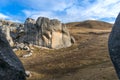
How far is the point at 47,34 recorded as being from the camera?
6962 centimetres

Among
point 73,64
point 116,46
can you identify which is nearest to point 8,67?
point 116,46

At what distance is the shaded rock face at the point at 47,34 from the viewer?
225ft

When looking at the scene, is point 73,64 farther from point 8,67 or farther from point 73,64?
point 8,67

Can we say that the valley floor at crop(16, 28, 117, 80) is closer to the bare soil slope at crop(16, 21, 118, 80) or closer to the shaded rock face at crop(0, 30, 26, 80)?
the bare soil slope at crop(16, 21, 118, 80)

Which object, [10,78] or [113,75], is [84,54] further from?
[10,78]

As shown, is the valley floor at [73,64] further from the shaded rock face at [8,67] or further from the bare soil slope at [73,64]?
the shaded rock face at [8,67]

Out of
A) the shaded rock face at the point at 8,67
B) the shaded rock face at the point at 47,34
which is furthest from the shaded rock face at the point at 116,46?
the shaded rock face at the point at 47,34

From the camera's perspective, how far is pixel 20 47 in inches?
2504

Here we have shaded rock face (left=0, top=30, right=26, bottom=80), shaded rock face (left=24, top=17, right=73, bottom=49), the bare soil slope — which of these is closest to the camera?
shaded rock face (left=0, top=30, right=26, bottom=80)

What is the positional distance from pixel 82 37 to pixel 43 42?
13700 millimetres

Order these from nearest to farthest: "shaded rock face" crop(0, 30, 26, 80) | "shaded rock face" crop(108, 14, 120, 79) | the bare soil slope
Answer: "shaded rock face" crop(0, 30, 26, 80), "shaded rock face" crop(108, 14, 120, 79), the bare soil slope

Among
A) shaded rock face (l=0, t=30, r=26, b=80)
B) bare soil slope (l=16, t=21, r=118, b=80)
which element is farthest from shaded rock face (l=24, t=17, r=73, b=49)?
shaded rock face (l=0, t=30, r=26, b=80)

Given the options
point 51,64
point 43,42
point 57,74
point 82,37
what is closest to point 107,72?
point 57,74

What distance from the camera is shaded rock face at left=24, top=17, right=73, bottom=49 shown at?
68.7 m
